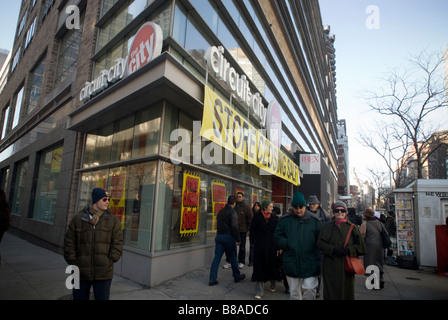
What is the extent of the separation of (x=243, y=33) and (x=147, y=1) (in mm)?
4768

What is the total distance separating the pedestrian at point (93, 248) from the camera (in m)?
3.12

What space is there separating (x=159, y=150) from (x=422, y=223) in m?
8.00

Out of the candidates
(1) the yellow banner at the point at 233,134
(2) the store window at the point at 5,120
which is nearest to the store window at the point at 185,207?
(1) the yellow banner at the point at 233,134

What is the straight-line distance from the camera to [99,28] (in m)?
9.94

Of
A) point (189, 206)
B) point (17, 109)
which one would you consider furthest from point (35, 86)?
point (189, 206)

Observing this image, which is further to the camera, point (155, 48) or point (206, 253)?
point (206, 253)

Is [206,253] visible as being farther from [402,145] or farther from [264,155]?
[402,145]

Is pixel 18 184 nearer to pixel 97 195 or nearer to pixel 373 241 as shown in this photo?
pixel 97 195

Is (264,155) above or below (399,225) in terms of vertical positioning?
above

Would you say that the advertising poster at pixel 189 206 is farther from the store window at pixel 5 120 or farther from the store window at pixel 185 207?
the store window at pixel 5 120

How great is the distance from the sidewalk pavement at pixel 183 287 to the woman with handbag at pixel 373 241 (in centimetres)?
54

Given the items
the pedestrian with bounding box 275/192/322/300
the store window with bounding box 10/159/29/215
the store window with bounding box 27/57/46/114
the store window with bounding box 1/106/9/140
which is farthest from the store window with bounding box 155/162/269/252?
the store window with bounding box 1/106/9/140

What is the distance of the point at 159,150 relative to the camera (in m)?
6.40
